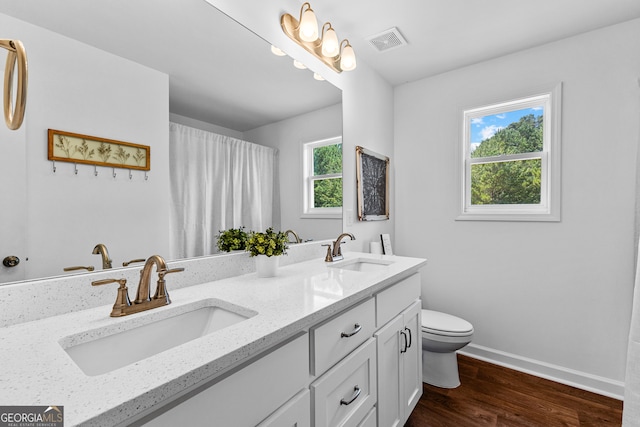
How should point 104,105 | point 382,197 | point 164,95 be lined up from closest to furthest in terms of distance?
point 104,105 → point 164,95 → point 382,197

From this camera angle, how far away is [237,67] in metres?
1.38

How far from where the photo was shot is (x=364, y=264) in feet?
6.06

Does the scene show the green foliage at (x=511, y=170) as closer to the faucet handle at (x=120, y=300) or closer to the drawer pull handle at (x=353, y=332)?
the drawer pull handle at (x=353, y=332)

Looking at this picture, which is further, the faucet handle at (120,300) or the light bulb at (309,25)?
the light bulb at (309,25)

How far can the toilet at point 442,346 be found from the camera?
6.12ft

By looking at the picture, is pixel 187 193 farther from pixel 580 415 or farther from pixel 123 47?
pixel 580 415

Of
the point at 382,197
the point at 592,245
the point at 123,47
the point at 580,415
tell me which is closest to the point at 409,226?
the point at 382,197

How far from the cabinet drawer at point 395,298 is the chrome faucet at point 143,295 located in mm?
835

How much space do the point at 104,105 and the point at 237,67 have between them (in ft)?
2.18

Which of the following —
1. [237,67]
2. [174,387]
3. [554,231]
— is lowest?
[174,387]

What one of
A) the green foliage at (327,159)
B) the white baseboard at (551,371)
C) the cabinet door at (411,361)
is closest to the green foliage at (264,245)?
the green foliage at (327,159)

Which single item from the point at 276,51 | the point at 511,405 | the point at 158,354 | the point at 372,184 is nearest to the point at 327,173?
the point at 372,184

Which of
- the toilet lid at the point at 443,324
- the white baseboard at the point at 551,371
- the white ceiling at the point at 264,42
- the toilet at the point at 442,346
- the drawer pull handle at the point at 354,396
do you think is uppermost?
the white ceiling at the point at 264,42

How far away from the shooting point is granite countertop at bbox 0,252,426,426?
0.46 metres
